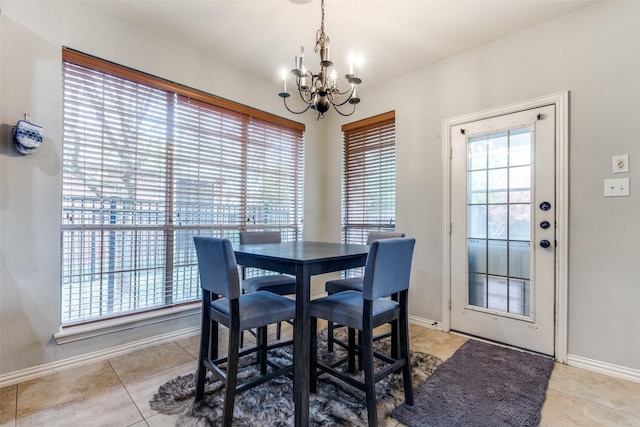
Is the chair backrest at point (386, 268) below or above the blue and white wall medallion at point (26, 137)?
below

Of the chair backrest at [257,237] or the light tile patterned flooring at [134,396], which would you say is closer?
the light tile patterned flooring at [134,396]

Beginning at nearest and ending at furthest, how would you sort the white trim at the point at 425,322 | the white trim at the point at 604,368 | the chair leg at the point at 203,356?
the chair leg at the point at 203,356
the white trim at the point at 604,368
the white trim at the point at 425,322

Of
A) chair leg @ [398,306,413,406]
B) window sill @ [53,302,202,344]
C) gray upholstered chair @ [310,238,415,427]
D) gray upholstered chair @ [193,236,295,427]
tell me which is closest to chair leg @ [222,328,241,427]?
gray upholstered chair @ [193,236,295,427]

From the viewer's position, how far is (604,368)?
2033mm

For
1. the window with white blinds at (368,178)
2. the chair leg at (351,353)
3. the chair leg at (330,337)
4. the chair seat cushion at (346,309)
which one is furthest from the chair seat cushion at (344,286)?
the window with white blinds at (368,178)

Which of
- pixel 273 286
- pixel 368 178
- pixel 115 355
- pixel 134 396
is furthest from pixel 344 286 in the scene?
pixel 115 355

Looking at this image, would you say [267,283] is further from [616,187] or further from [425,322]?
A: [616,187]

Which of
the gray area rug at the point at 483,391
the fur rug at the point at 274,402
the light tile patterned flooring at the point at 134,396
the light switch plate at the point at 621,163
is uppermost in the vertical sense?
the light switch plate at the point at 621,163

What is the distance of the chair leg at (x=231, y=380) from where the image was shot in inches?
55.1

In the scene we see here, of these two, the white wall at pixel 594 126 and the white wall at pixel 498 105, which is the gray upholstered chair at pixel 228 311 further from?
the white wall at pixel 594 126

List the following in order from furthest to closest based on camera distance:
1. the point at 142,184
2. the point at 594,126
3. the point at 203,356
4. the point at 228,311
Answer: the point at 142,184, the point at 594,126, the point at 203,356, the point at 228,311

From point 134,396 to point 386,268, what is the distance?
5.38 feet

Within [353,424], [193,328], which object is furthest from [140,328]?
[353,424]

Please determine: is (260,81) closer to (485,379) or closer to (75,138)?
(75,138)
